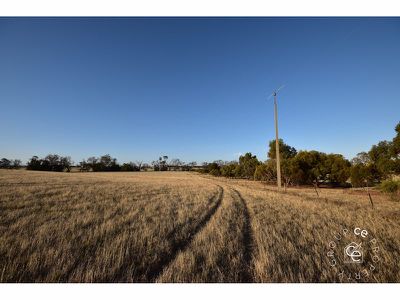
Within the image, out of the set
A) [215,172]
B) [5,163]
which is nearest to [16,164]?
[5,163]

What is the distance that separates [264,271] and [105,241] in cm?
460

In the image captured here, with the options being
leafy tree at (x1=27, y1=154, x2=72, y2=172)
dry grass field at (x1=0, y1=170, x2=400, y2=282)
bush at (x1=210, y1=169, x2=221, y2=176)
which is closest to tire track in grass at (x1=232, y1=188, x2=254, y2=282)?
dry grass field at (x1=0, y1=170, x2=400, y2=282)

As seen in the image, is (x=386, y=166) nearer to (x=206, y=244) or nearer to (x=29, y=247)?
(x=206, y=244)

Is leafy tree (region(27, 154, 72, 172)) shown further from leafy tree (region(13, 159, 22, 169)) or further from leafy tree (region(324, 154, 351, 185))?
leafy tree (region(324, 154, 351, 185))

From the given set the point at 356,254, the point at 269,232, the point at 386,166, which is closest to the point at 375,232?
the point at 356,254

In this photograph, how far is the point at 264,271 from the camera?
4.74m

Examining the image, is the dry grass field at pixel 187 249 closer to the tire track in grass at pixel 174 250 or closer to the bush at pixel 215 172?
the tire track in grass at pixel 174 250

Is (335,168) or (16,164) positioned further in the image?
(16,164)

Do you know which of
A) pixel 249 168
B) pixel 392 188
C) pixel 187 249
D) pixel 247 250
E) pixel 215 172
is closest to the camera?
pixel 187 249

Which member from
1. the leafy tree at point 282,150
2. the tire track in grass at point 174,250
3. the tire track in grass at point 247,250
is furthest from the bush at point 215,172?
the tire track in grass at point 174,250

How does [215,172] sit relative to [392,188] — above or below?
above

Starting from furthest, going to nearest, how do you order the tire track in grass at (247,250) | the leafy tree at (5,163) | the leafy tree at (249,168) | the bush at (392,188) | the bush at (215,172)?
the leafy tree at (5,163) < the bush at (215,172) < the leafy tree at (249,168) < the bush at (392,188) < the tire track in grass at (247,250)

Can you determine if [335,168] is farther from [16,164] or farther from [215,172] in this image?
[16,164]

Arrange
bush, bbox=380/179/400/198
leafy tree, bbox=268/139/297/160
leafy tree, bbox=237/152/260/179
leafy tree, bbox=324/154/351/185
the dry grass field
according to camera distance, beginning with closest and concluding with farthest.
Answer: the dry grass field < bush, bbox=380/179/400/198 < leafy tree, bbox=324/154/351/185 < leafy tree, bbox=268/139/297/160 < leafy tree, bbox=237/152/260/179
